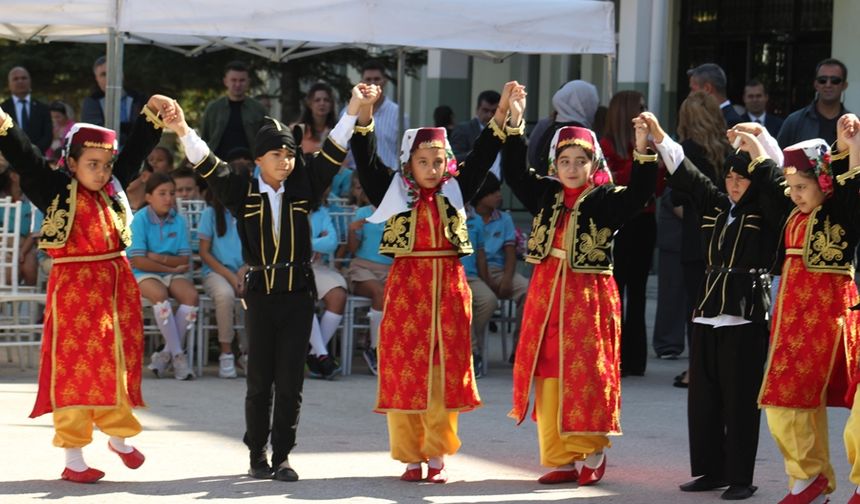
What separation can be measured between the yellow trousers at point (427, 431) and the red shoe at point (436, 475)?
6 cm

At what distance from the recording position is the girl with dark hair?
10727 mm

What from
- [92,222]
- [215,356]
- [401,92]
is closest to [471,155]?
[92,222]

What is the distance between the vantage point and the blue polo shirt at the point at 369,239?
11141mm

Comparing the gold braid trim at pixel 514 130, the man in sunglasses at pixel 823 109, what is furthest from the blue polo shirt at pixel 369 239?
the gold braid trim at pixel 514 130

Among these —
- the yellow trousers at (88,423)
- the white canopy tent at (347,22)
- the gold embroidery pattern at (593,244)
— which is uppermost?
the white canopy tent at (347,22)

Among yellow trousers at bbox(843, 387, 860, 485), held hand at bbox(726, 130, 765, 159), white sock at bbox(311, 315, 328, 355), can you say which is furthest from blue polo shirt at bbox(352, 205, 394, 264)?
yellow trousers at bbox(843, 387, 860, 485)

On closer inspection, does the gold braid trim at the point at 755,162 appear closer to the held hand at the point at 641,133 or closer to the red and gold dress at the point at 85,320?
the held hand at the point at 641,133

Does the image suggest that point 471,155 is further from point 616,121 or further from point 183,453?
point 616,121

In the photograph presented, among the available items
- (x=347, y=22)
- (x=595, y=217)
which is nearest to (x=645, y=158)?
(x=595, y=217)

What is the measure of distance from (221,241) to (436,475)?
390cm

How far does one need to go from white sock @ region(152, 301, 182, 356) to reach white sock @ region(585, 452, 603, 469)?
153 inches

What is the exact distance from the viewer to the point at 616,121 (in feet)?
33.4

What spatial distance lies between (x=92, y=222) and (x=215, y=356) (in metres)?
4.38

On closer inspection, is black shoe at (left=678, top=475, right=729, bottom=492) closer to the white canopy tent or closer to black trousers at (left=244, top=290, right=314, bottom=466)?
black trousers at (left=244, top=290, right=314, bottom=466)
